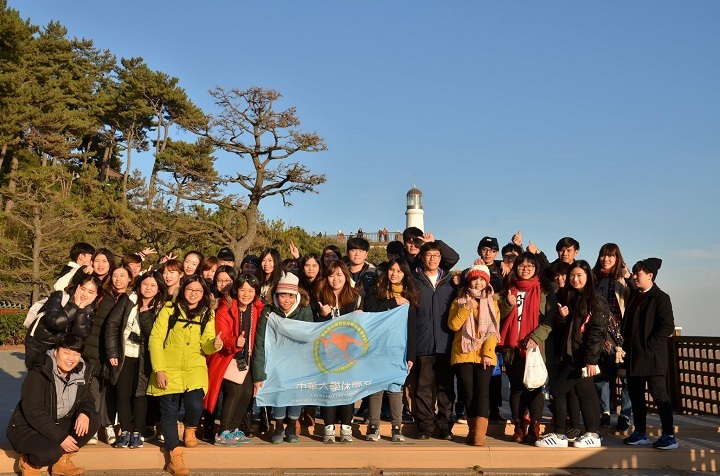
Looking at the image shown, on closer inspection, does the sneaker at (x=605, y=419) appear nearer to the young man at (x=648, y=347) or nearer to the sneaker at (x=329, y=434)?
the young man at (x=648, y=347)

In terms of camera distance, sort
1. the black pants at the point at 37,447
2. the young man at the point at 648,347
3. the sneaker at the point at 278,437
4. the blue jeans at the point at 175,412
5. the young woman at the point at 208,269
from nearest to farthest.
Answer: the black pants at the point at 37,447
the blue jeans at the point at 175,412
the young man at the point at 648,347
the sneaker at the point at 278,437
the young woman at the point at 208,269

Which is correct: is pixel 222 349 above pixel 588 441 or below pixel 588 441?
above

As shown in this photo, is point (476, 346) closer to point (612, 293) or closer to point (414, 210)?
point (612, 293)

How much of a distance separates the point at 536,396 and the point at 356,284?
A: 2.23 m

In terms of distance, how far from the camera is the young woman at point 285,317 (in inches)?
259

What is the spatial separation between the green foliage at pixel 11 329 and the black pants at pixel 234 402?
16445mm

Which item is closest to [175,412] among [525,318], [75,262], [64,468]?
[64,468]

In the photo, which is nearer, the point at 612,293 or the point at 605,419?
the point at 612,293

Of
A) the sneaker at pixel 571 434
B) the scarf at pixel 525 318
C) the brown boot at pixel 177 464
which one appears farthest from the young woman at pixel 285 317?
the sneaker at pixel 571 434

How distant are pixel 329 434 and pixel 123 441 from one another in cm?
197

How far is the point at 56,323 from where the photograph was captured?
616 cm

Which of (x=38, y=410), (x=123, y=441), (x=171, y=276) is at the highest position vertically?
(x=171, y=276)

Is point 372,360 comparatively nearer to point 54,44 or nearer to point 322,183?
point 322,183

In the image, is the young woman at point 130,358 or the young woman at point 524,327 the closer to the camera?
the young woman at point 130,358
